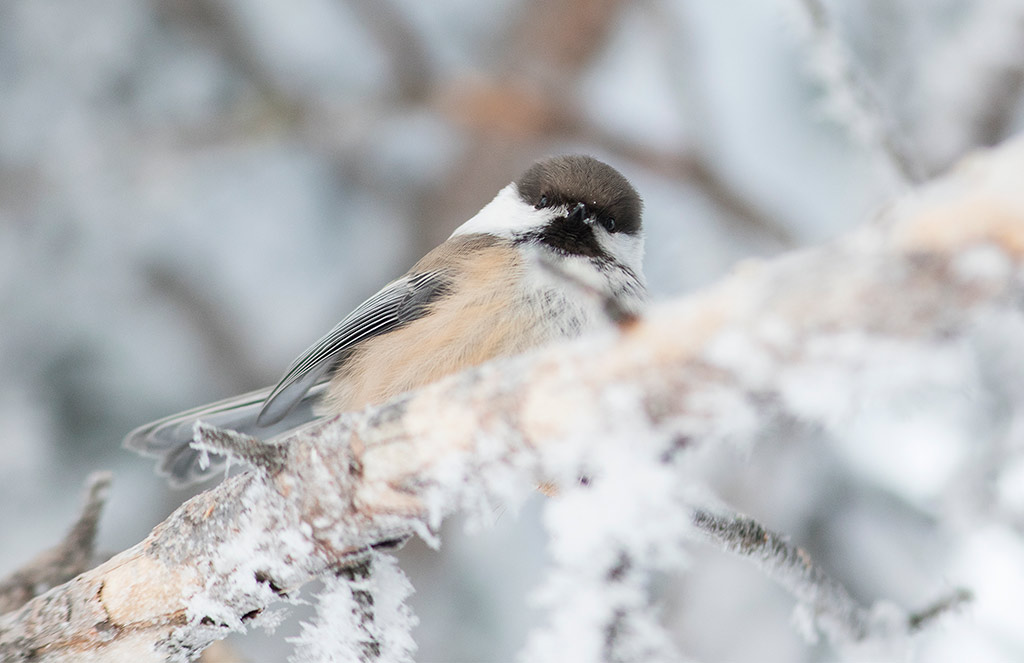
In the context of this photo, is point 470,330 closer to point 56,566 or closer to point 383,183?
point 56,566

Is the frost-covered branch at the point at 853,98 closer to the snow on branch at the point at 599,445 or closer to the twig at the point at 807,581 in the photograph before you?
the snow on branch at the point at 599,445

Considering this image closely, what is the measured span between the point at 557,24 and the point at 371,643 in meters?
3.20

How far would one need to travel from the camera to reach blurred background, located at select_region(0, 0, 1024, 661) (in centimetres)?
295

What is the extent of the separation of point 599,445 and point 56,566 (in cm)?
131

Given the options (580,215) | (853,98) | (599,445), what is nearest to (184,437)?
(580,215)

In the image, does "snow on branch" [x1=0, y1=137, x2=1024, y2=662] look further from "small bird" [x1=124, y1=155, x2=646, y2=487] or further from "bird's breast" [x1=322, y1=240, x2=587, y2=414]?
"bird's breast" [x1=322, y1=240, x2=587, y2=414]

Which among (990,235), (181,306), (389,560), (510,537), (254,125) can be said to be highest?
(254,125)

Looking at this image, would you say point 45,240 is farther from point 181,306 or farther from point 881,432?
point 881,432

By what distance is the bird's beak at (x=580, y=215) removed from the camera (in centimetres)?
194

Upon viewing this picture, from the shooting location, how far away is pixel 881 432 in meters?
2.64

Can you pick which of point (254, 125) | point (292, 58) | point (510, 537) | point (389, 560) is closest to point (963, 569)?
point (389, 560)

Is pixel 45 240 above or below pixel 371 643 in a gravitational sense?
above

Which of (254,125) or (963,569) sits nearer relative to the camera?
(963,569)

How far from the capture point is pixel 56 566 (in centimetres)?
167
